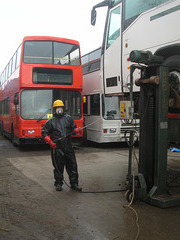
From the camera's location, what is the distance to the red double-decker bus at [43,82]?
1136 cm

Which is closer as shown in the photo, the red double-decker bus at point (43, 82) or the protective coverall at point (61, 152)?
the protective coverall at point (61, 152)

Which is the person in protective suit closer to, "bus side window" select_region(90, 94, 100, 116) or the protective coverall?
the protective coverall

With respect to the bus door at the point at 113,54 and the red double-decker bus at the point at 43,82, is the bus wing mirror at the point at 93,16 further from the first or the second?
the red double-decker bus at the point at 43,82

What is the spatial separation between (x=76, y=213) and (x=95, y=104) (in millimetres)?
8581

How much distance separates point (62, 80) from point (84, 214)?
813cm

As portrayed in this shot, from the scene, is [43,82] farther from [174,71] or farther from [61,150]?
[174,71]

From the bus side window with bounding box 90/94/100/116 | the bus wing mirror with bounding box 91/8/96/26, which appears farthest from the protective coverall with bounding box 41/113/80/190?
the bus side window with bounding box 90/94/100/116

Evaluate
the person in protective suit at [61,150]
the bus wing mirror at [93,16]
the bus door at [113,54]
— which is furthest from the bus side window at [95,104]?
the person in protective suit at [61,150]

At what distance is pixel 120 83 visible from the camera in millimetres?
7621

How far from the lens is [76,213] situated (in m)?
4.53

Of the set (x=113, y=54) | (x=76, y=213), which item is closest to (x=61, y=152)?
(x=76, y=213)

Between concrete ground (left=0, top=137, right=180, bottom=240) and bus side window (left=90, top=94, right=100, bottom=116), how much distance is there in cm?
537

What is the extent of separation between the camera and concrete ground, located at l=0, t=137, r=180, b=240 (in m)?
3.74

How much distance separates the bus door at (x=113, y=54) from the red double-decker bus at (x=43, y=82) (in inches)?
144
